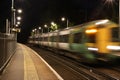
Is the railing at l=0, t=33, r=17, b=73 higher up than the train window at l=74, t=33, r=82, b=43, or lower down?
lower down

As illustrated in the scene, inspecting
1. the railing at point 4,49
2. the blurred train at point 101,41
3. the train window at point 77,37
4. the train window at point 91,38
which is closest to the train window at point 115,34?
the blurred train at point 101,41

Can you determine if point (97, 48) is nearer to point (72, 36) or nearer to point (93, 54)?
point (93, 54)

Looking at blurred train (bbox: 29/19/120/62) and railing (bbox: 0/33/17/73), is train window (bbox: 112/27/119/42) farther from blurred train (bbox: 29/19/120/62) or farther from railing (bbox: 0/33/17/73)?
railing (bbox: 0/33/17/73)

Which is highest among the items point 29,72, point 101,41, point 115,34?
point 115,34

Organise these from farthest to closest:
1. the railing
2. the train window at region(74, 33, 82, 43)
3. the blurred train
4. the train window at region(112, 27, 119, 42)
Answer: the train window at region(74, 33, 82, 43), the train window at region(112, 27, 119, 42), the blurred train, the railing

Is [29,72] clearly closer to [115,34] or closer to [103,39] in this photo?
[103,39]

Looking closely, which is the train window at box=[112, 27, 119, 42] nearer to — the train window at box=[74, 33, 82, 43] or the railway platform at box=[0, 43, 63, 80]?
the train window at box=[74, 33, 82, 43]

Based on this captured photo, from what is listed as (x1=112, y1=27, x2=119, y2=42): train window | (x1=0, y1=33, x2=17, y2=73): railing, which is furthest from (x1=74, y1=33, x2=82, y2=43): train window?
(x1=0, y1=33, x2=17, y2=73): railing

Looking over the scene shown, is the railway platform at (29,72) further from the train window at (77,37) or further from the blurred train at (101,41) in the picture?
the train window at (77,37)

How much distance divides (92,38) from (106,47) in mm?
1536

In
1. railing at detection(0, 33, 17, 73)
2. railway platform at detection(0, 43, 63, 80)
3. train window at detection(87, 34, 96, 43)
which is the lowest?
railway platform at detection(0, 43, 63, 80)

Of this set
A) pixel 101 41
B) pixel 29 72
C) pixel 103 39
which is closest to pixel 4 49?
pixel 29 72

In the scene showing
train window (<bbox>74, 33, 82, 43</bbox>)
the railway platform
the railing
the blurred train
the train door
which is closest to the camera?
the railway platform

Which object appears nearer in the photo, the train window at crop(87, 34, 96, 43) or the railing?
the railing
